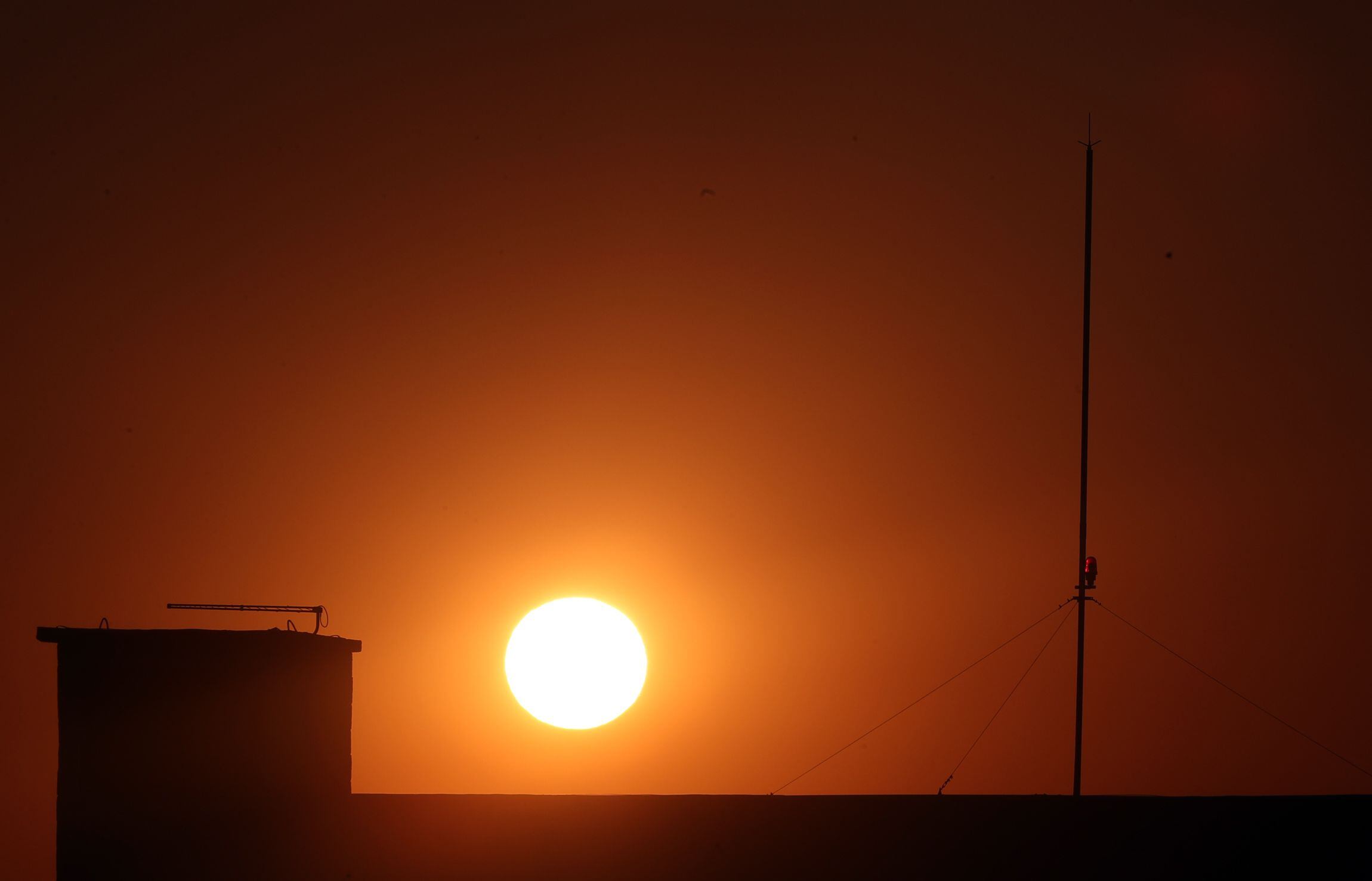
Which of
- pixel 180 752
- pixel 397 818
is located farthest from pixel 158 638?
pixel 397 818

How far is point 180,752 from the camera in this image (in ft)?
35.0

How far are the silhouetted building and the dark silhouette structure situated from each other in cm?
1

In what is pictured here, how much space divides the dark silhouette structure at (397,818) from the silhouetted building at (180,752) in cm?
1

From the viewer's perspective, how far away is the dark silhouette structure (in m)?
10.6

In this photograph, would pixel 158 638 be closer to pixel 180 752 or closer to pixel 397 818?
pixel 180 752

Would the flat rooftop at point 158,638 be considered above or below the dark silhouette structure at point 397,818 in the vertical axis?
above

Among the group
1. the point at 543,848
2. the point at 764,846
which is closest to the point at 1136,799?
the point at 764,846

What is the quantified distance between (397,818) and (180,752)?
77.0 inches

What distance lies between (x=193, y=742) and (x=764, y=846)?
4804 mm

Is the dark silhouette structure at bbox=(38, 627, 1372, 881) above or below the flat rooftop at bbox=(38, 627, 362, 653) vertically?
below

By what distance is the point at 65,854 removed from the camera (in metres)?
10.5

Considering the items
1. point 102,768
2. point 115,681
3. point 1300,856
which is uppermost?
point 115,681

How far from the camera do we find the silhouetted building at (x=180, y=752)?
10523 millimetres

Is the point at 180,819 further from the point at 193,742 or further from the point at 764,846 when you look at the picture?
the point at 764,846
